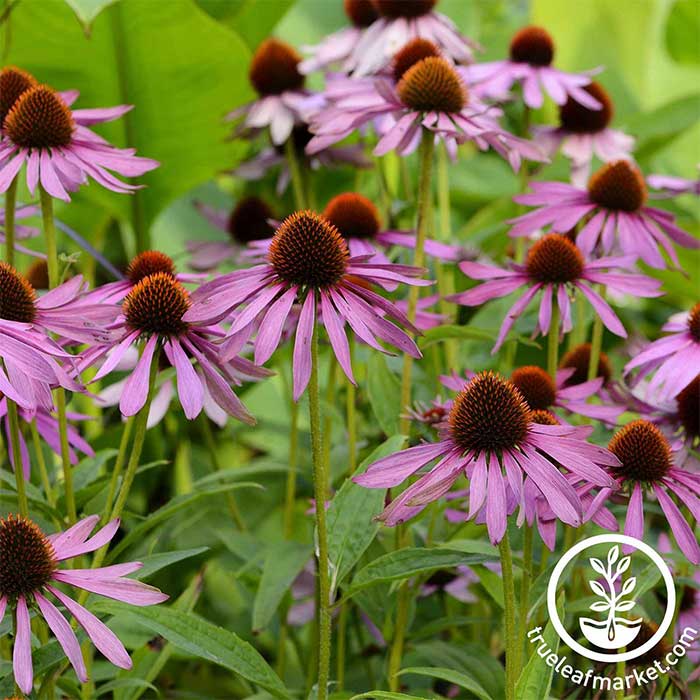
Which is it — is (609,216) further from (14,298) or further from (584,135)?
(14,298)

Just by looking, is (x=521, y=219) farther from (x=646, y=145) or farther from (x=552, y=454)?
(x=646, y=145)

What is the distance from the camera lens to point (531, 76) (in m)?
1.24

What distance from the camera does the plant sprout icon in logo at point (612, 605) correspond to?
0.68m

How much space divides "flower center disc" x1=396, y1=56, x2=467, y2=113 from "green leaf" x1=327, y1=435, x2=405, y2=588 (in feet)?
1.00

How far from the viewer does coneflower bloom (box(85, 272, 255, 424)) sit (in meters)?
0.69

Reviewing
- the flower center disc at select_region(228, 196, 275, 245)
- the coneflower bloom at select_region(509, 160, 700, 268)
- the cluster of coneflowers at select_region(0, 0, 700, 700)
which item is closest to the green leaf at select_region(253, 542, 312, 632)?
the cluster of coneflowers at select_region(0, 0, 700, 700)

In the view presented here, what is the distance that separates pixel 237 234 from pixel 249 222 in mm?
24

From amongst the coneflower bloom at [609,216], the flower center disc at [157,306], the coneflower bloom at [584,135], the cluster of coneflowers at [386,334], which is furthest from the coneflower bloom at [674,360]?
the coneflower bloom at [584,135]

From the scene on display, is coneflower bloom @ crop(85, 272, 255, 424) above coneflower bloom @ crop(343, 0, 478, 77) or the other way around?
the other way around

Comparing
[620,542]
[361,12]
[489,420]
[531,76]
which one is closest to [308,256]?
[489,420]

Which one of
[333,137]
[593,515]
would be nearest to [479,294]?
[333,137]

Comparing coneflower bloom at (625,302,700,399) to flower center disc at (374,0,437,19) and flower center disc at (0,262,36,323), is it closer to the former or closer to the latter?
flower center disc at (0,262,36,323)

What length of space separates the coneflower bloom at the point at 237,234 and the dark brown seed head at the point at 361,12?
0.25 m

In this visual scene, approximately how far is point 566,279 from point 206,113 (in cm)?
75
